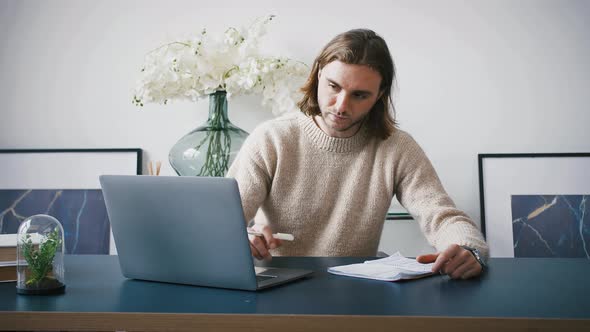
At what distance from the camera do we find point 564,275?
126cm

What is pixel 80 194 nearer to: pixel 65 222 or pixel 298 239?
pixel 65 222

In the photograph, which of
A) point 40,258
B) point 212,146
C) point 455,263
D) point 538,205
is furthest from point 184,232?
point 538,205

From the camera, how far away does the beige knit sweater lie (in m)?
1.87

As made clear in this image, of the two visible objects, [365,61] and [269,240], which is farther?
[365,61]

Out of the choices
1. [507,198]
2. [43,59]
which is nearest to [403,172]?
[507,198]

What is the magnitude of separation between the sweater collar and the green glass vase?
18.1 inches

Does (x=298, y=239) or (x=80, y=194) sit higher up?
(x=80, y=194)

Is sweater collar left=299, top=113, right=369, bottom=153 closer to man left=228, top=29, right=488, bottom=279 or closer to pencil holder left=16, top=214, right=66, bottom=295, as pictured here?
man left=228, top=29, right=488, bottom=279

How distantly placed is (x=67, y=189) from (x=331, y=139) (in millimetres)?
1245

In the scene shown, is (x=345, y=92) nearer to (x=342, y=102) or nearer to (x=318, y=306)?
(x=342, y=102)

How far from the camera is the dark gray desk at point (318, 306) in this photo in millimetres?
870

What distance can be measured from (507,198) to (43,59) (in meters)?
2.02

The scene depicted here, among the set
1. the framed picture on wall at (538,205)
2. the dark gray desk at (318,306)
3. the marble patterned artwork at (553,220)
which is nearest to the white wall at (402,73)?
the framed picture on wall at (538,205)

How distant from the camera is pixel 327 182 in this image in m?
1.90
